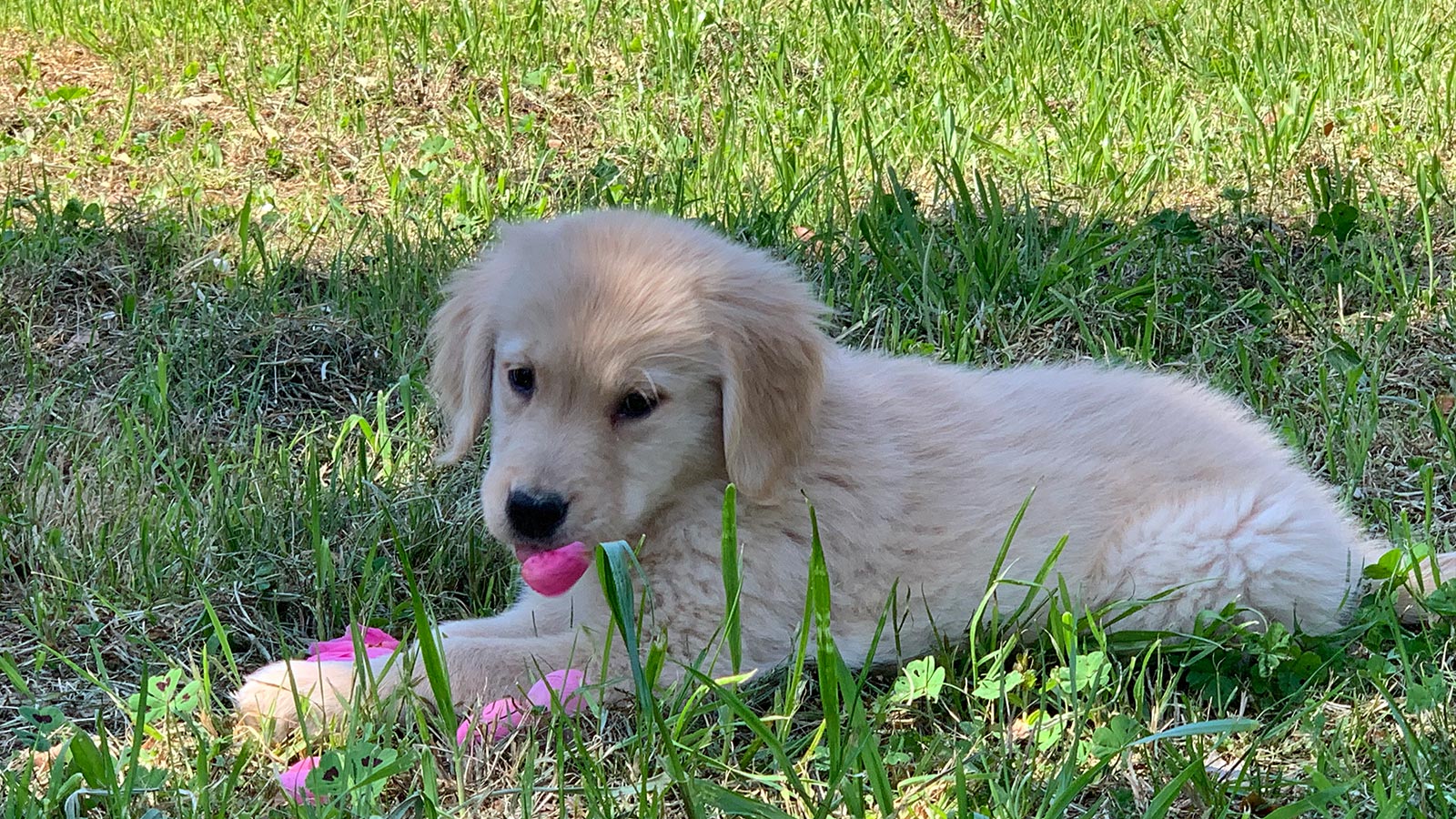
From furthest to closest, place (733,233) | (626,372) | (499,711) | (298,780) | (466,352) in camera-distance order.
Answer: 1. (733,233)
2. (466,352)
3. (626,372)
4. (499,711)
5. (298,780)

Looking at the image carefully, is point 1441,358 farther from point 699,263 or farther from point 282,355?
point 282,355

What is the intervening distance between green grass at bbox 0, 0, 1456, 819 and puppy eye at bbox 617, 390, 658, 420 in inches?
17.6

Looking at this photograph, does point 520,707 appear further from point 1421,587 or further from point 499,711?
point 1421,587

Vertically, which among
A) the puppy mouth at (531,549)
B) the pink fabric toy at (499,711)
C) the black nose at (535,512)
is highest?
the black nose at (535,512)

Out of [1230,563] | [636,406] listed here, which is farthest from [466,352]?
[1230,563]

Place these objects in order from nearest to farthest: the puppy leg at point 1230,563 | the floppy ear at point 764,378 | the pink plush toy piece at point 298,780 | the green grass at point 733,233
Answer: the pink plush toy piece at point 298,780 < the green grass at point 733,233 < the floppy ear at point 764,378 < the puppy leg at point 1230,563

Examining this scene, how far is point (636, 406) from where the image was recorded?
103 inches

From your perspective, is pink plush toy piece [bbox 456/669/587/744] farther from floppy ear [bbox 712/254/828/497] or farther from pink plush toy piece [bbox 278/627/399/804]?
floppy ear [bbox 712/254/828/497]

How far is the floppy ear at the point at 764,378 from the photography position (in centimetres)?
265

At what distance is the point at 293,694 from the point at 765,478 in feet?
2.95

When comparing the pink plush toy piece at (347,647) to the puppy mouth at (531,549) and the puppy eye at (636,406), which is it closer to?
the puppy mouth at (531,549)

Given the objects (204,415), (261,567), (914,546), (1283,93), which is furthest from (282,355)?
(1283,93)

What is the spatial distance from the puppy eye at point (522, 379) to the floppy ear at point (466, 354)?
0.15 metres

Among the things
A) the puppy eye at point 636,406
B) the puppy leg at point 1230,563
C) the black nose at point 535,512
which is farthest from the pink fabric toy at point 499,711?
the puppy leg at point 1230,563
